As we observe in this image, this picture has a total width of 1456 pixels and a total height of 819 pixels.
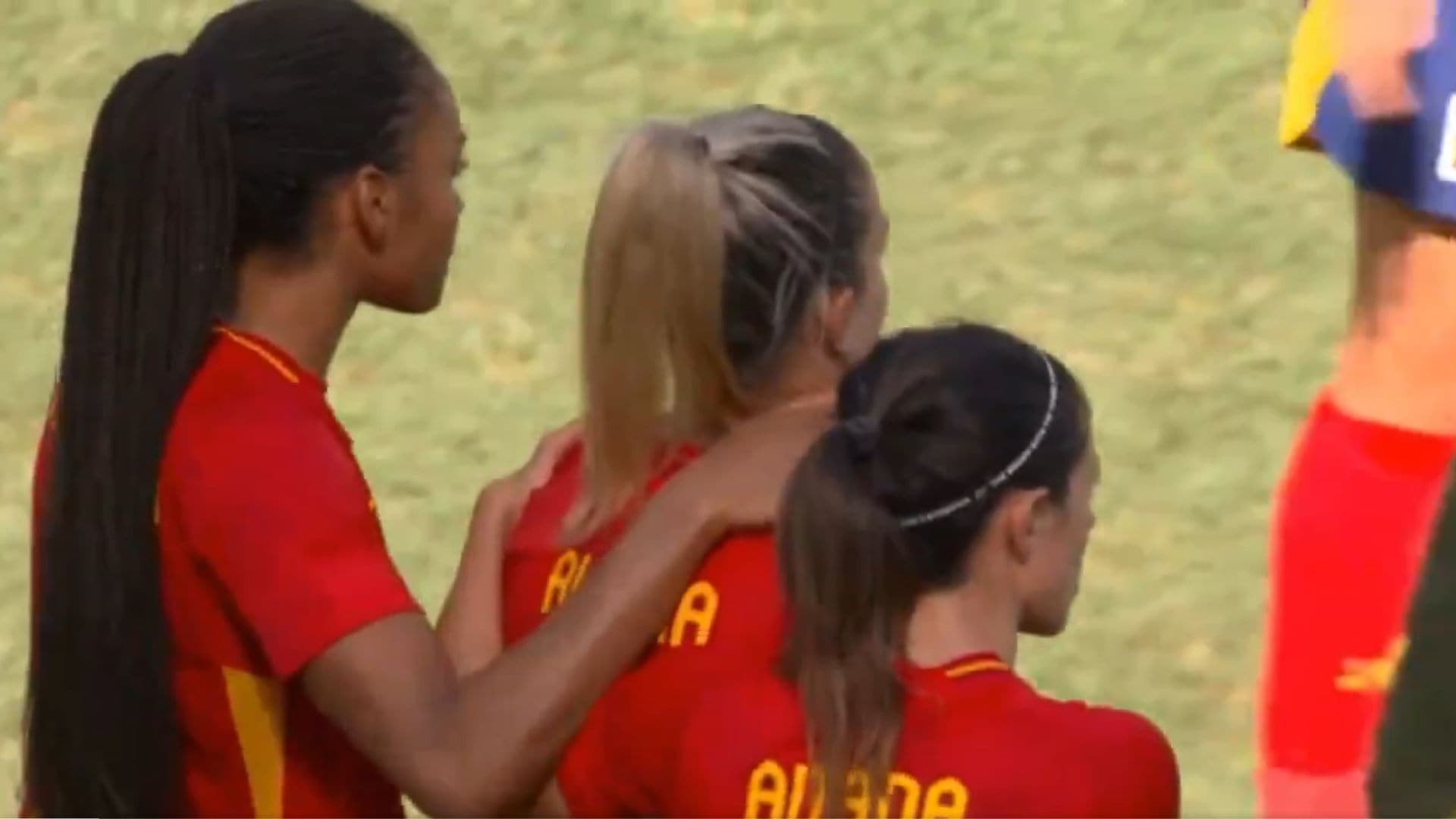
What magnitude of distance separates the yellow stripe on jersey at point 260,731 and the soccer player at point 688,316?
32 centimetres

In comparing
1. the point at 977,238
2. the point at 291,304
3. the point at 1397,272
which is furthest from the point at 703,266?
the point at 977,238

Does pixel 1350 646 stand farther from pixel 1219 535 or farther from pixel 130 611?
pixel 1219 535

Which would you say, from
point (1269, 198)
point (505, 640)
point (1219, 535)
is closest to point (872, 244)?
point (505, 640)

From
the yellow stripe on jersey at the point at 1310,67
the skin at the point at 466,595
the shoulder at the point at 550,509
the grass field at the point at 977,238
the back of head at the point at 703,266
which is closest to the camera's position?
the skin at the point at 466,595

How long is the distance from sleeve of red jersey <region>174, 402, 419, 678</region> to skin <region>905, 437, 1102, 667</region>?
1.44 feet

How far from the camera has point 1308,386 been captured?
20.5 feet

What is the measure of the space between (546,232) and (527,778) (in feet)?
17.5

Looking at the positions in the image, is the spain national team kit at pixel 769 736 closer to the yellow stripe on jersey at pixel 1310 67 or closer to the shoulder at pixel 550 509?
the shoulder at pixel 550 509

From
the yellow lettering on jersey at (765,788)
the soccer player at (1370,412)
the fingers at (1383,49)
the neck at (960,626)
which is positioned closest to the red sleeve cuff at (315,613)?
the yellow lettering on jersey at (765,788)

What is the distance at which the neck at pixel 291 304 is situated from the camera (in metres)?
2.34

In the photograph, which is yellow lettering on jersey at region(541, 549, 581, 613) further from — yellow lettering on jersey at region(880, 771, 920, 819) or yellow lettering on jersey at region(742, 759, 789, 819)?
yellow lettering on jersey at region(880, 771, 920, 819)

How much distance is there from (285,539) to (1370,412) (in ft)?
4.97

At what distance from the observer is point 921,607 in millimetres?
2357

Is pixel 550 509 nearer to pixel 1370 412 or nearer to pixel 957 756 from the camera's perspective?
pixel 957 756
